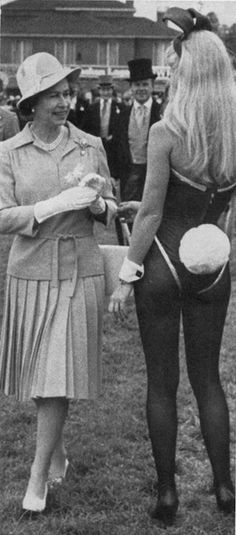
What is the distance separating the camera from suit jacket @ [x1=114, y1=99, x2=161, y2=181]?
31.3ft

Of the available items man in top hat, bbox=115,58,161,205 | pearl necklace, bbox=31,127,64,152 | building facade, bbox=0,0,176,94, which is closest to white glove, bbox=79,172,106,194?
pearl necklace, bbox=31,127,64,152

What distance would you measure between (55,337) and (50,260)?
0.29 metres

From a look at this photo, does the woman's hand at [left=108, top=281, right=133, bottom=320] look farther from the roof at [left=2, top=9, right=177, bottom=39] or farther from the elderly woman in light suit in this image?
the roof at [left=2, top=9, right=177, bottom=39]

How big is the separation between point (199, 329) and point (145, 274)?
28 centimetres

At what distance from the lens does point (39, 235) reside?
345 cm

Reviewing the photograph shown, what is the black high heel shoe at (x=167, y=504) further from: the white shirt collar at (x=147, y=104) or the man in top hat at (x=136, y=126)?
the white shirt collar at (x=147, y=104)

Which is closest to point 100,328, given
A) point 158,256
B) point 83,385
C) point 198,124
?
point 83,385

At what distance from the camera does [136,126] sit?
9633mm

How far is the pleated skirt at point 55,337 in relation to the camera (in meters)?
3.42

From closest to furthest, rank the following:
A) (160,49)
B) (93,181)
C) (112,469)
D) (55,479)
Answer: (93,181) → (55,479) → (112,469) → (160,49)

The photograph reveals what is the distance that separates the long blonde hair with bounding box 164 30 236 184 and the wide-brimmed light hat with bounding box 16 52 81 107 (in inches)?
19.5

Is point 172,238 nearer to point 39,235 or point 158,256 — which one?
point 158,256

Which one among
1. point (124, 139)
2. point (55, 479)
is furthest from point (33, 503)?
point (124, 139)

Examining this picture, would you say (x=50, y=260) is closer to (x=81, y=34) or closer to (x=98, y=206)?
(x=98, y=206)
